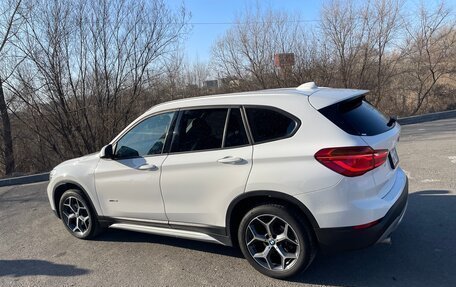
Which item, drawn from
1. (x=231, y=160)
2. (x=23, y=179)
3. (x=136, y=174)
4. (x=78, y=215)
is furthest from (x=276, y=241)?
(x=23, y=179)

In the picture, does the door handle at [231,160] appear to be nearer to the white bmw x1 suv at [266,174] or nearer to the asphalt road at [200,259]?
the white bmw x1 suv at [266,174]

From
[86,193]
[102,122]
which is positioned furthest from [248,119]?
[102,122]

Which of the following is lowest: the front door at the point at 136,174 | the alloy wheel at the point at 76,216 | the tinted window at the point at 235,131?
the alloy wheel at the point at 76,216

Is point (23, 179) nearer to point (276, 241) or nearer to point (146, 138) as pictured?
point (146, 138)

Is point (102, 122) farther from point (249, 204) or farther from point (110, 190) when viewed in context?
point (249, 204)

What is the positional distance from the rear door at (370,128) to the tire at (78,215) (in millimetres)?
3202

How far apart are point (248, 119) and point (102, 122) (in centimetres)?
1064

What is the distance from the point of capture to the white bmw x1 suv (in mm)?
3059

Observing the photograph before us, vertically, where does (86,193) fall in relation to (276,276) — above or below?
above

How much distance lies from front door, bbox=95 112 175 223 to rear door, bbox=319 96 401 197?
1.77 m

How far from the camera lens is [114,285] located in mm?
3607

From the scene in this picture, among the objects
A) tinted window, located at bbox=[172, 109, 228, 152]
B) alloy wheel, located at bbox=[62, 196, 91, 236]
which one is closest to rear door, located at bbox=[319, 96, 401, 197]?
tinted window, located at bbox=[172, 109, 228, 152]

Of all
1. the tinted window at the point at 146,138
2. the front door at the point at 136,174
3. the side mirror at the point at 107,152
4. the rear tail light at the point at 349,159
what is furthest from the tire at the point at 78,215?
the rear tail light at the point at 349,159

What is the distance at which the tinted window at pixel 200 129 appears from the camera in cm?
367
